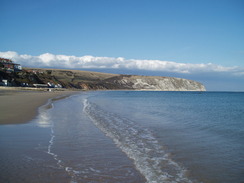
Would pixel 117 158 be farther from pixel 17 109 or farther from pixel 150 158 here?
pixel 17 109

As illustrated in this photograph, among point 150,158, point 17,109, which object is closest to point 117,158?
point 150,158

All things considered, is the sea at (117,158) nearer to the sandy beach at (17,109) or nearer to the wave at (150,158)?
the wave at (150,158)

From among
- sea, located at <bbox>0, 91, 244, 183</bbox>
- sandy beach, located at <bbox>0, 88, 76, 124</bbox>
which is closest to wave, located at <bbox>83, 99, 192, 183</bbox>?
sea, located at <bbox>0, 91, 244, 183</bbox>

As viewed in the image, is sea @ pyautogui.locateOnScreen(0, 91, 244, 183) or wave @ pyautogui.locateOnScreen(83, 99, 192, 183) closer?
sea @ pyautogui.locateOnScreen(0, 91, 244, 183)

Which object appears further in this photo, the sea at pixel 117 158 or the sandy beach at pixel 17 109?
the sandy beach at pixel 17 109

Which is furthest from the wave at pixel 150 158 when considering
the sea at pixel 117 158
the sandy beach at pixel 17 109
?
the sandy beach at pixel 17 109

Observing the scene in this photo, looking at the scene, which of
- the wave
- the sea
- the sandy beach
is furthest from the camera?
the sandy beach

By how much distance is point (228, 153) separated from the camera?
21.9 feet

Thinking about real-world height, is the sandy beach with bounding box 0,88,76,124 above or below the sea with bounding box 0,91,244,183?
below

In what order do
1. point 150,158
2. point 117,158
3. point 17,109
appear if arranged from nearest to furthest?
point 117,158, point 150,158, point 17,109

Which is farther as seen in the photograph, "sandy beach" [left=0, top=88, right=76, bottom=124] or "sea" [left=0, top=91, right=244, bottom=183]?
"sandy beach" [left=0, top=88, right=76, bottom=124]

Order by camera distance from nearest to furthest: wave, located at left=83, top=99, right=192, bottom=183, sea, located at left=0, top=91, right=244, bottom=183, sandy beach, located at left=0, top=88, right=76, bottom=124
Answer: sea, located at left=0, top=91, right=244, bottom=183 → wave, located at left=83, top=99, right=192, bottom=183 → sandy beach, located at left=0, top=88, right=76, bottom=124

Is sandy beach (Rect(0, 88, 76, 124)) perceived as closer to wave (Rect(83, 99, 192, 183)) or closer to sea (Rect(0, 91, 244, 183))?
sea (Rect(0, 91, 244, 183))

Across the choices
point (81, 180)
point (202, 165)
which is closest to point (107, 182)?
point (81, 180)
